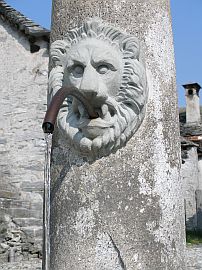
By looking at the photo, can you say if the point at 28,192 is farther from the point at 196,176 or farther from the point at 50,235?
the point at 196,176

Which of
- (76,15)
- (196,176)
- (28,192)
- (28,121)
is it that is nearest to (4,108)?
(28,121)

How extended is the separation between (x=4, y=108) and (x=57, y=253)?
7683 mm

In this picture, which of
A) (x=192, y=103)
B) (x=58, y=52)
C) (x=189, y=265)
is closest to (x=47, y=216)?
(x=58, y=52)

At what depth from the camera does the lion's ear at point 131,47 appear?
6.05 feet

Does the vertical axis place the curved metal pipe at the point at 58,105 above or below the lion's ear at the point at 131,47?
below

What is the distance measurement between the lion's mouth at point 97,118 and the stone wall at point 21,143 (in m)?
6.63

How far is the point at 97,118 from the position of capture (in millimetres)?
1836

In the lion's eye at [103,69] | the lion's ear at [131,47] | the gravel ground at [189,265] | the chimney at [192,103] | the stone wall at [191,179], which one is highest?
the chimney at [192,103]

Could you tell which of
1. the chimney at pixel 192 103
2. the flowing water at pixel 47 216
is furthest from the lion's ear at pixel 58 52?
the chimney at pixel 192 103

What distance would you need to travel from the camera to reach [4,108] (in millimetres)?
9312

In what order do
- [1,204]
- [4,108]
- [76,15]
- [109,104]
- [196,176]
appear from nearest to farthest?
[109,104], [76,15], [1,204], [4,108], [196,176]

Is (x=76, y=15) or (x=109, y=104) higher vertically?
(x=76, y=15)

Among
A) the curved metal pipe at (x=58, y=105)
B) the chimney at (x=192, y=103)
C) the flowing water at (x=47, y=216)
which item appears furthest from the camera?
the chimney at (x=192, y=103)

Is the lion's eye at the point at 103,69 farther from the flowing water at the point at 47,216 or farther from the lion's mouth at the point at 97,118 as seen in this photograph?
the flowing water at the point at 47,216
